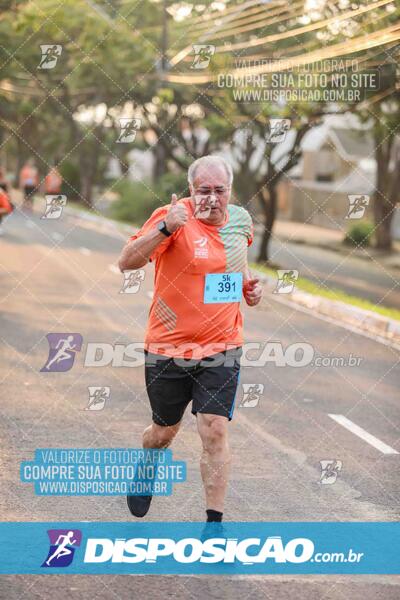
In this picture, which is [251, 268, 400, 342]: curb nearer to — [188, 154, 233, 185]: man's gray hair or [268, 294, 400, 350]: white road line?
[268, 294, 400, 350]: white road line

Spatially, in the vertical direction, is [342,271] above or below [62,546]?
below

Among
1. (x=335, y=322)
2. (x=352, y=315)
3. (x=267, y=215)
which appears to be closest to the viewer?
(x=335, y=322)

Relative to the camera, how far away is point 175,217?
6.07 meters

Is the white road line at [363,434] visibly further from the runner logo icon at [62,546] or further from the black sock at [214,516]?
the runner logo icon at [62,546]

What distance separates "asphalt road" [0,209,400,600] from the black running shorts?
2.57ft

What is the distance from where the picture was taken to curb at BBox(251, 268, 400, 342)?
1686cm

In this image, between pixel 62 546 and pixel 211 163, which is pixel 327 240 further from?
pixel 62 546

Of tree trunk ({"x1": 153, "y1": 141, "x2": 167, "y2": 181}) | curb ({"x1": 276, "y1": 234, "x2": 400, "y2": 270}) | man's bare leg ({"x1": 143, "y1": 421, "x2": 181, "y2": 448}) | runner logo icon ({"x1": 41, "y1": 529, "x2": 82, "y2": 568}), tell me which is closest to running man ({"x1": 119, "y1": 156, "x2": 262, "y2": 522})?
man's bare leg ({"x1": 143, "y1": 421, "x2": 181, "y2": 448})

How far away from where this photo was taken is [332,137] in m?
72.1

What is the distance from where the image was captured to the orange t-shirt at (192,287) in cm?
632

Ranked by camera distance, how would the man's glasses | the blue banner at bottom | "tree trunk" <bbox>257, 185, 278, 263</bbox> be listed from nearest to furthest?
the blue banner at bottom < the man's glasses < "tree trunk" <bbox>257, 185, 278, 263</bbox>

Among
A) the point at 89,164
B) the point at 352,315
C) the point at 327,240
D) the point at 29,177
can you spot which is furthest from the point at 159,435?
the point at 89,164

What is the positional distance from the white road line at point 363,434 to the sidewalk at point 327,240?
26355 millimetres

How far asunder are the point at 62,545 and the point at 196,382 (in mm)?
1062
